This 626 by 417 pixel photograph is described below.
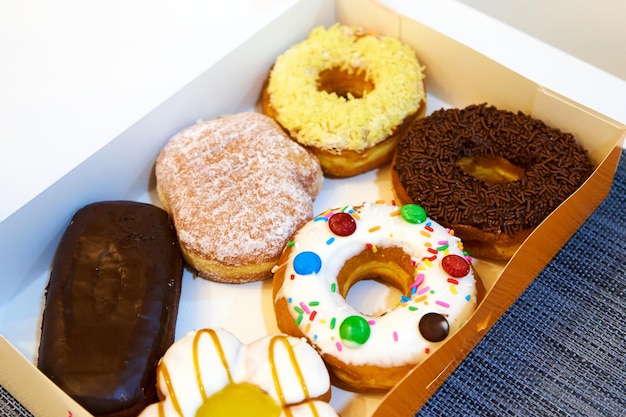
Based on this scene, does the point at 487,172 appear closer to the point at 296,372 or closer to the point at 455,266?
the point at 455,266

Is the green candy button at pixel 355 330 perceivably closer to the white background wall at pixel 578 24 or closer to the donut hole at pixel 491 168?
the donut hole at pixel 491 168

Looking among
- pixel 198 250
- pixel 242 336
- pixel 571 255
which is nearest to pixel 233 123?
pixel 198 250

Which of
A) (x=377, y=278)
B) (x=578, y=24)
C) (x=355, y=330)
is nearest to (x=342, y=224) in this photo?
(x=377, y=278)

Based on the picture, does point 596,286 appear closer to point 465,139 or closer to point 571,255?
point 571,255

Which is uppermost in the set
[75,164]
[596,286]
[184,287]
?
[75,164]

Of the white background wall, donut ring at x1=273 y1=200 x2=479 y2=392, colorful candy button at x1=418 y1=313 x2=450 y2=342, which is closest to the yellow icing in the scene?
donut ring at x1=273 y1=200 x2=479 y2=392
